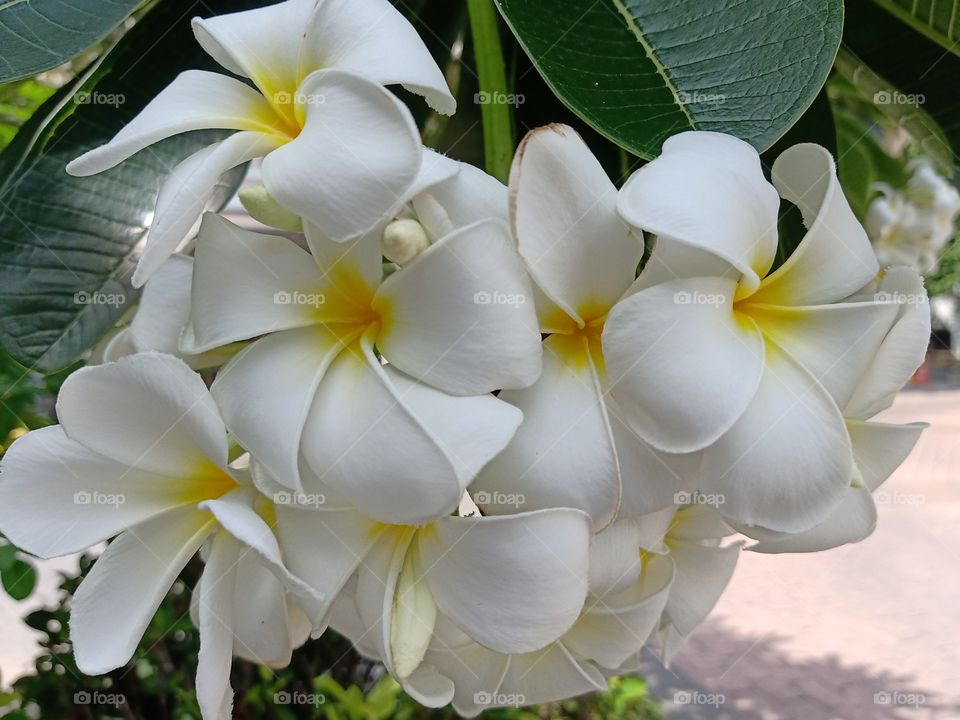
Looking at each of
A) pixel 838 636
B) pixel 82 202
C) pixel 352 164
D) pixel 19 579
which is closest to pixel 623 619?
pixel 352 164

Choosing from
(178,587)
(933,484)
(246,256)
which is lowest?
(933,484)

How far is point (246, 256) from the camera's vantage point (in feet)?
1.19

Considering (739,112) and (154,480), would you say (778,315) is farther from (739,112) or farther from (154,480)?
(154,480)

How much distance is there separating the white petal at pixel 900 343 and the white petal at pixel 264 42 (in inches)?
10.8

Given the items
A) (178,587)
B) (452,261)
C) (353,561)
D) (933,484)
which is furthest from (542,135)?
(933,484)

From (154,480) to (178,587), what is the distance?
1.44m

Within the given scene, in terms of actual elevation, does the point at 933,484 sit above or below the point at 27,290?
below

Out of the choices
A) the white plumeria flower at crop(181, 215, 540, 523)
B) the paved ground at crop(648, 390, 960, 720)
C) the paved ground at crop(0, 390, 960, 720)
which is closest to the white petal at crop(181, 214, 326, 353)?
the white plumeria flower at crop(181, 215, 540, 523)

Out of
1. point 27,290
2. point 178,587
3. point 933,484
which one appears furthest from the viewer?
point 933,484

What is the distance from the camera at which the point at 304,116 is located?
0.37 metres

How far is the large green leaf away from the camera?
53 cm

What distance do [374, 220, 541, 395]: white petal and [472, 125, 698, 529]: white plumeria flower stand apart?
0.03 feet

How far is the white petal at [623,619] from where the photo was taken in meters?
0.44

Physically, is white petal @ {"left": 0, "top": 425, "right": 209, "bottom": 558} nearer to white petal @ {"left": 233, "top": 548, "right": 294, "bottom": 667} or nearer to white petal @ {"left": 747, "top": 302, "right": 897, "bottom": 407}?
white petal @ {"left": 233, "top": 548, "right": 294, "bottom": 667}
